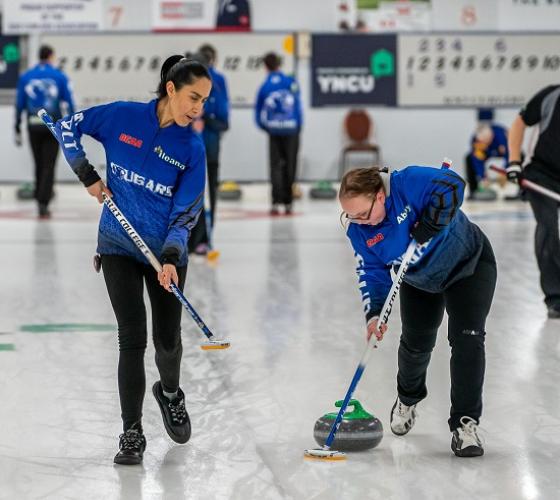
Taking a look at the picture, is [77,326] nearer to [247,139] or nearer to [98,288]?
[98,288]

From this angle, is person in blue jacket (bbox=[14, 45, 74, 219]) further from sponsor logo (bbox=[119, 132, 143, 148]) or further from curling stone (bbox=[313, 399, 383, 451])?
curling stone (bbox=[313, 399, 383, 451])

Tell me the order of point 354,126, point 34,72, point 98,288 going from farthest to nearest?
1. point 354,126
2. point 34,72
3. point 98,288

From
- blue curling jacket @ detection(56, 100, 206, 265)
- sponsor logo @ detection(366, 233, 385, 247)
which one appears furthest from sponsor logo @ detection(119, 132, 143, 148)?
sponsor logo @ detection(366, 233, 385, 247)

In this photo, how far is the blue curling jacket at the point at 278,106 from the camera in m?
12.5

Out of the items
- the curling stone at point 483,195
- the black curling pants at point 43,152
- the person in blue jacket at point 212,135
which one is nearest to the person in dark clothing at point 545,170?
the person in blue jacket at point 212,135

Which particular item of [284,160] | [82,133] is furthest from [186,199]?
[284,160]

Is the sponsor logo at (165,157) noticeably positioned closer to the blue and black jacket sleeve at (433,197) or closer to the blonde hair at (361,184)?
the blonde hair at (361,184)

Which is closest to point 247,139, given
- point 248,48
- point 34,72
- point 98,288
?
point 248,48

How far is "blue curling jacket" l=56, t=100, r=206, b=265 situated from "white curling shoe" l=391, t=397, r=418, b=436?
3.07 feet

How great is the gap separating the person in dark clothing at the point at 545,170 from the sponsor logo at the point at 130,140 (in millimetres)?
2921

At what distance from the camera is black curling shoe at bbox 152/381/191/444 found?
153 inches

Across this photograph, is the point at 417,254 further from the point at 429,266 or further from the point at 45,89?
the point at 45,89

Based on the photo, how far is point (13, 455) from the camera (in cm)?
380

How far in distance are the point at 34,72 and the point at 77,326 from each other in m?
6.29
